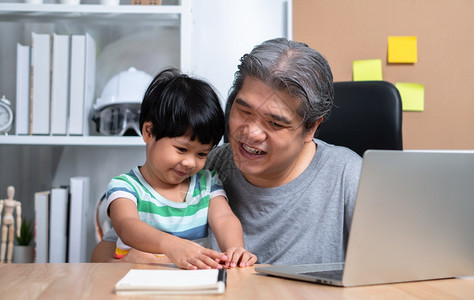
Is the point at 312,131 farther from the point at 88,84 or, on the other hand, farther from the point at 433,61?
the point at 433,61

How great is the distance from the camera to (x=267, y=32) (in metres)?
2.26

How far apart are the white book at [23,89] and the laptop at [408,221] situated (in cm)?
133

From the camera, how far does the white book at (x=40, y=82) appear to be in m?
1.83

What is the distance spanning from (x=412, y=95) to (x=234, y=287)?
5.71 ft

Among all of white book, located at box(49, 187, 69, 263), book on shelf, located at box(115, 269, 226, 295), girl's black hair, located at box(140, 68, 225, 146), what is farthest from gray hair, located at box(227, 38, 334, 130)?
white book, located at box(49, 187, 69, 263)

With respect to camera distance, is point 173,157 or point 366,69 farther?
point 366,69

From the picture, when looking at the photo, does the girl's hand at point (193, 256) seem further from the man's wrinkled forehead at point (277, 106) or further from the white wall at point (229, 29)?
the white wall at point (229, 29)

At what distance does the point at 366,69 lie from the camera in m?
2.24

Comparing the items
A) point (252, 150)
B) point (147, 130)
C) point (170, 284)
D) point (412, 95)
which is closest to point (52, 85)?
point (147, 130)

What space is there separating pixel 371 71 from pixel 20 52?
1.42 m

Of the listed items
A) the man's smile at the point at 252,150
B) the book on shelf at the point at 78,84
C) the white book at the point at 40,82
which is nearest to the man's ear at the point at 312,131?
the man's smile at the point at 252,150

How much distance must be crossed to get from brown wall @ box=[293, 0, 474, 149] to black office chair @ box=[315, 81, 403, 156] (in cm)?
76

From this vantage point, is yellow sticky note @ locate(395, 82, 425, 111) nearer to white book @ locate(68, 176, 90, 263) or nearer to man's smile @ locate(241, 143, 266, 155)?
man's smile @ locate(241, 143, 266, 155)

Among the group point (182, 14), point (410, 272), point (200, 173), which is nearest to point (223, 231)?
point (200, 173)
